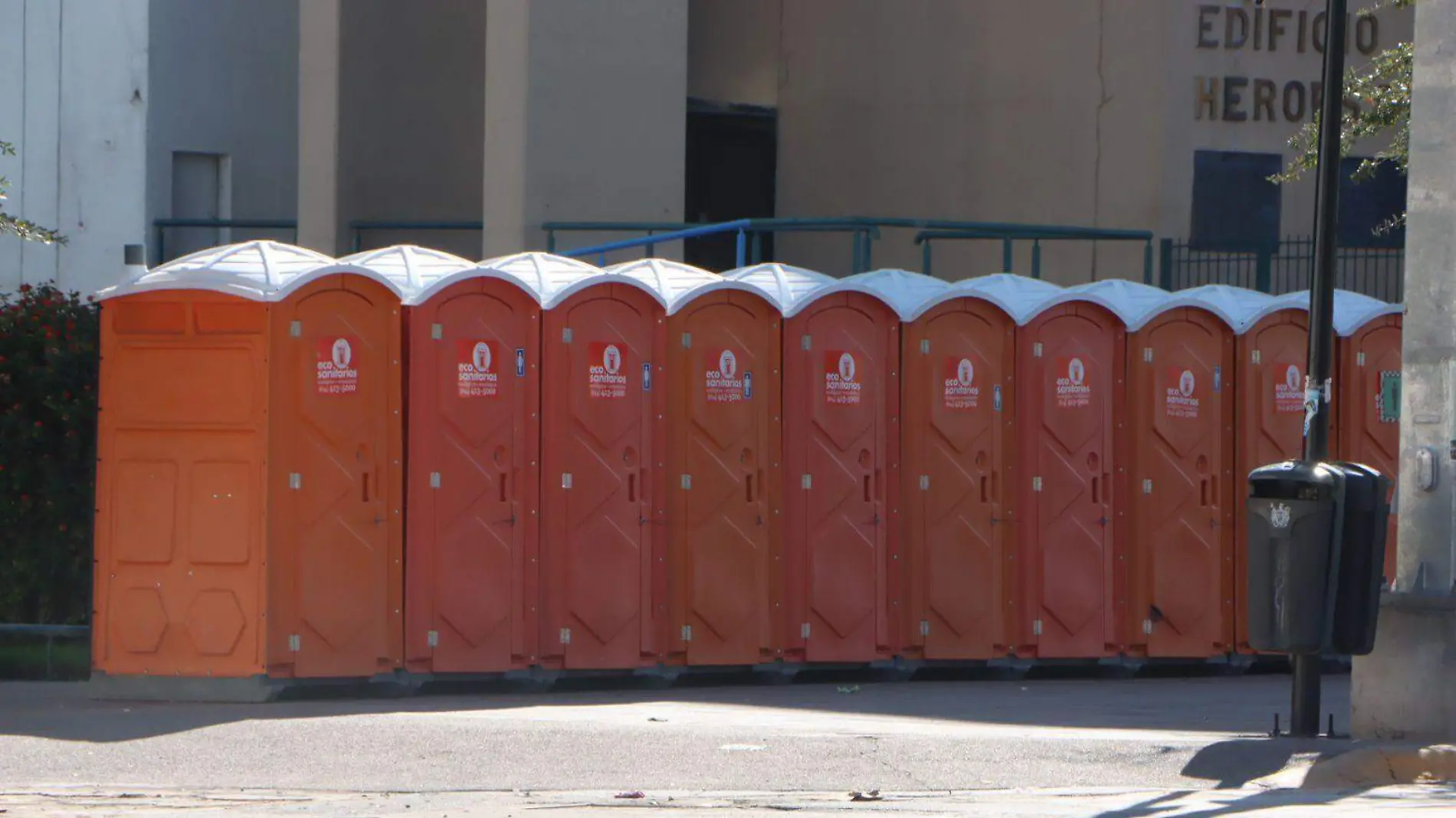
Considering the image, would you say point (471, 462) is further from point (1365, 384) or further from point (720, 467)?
point (1365, 384)

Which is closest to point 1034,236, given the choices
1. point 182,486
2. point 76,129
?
point 182,486

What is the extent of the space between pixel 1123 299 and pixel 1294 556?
4075 mm

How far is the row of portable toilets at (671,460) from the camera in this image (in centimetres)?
1122

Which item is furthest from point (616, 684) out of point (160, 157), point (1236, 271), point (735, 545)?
point (160, 157)

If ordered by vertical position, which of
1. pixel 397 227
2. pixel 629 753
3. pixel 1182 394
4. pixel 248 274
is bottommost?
pixel 629 753

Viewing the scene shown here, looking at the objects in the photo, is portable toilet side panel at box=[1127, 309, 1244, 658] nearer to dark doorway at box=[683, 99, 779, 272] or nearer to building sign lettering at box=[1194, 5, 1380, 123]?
building sign lettering at box=[1194, 5, 1380, 123]

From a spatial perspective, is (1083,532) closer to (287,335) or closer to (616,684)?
(616,684)

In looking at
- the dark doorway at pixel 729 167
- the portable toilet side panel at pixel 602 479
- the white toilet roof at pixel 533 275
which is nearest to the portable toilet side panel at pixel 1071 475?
the portable toilet side panel at pixel 602 479

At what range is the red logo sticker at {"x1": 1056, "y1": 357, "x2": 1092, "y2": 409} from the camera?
13242 mm

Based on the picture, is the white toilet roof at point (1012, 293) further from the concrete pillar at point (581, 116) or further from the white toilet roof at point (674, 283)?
the concrete pillar at point (581, 116)

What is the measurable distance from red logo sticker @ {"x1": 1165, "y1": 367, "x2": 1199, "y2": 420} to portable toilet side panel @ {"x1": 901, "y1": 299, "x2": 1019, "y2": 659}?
111cm

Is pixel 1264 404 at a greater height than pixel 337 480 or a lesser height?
greater

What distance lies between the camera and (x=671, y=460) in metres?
12.3

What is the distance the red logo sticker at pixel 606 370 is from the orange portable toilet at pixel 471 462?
0.33 meters
